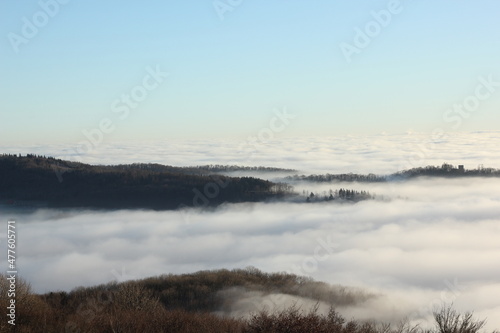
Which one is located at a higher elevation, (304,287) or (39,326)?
(39,326)

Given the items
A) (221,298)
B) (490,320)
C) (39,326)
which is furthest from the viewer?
(490,320)

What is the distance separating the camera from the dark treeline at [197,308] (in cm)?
3528

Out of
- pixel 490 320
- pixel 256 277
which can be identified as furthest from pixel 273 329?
pixel 490 320

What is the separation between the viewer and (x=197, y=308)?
139m

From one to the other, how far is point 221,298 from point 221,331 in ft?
371

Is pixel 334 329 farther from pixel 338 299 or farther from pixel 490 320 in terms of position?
pixel 490 320

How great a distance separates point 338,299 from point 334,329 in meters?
144

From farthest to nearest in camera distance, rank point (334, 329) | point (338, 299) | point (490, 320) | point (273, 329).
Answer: point (490, 320), point (338, 299), point (334, 329), point (273, 329)

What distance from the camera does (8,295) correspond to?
137 ft

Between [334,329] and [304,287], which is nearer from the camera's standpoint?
[334,329]

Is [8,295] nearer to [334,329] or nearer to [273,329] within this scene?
[273,329]

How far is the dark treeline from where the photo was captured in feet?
116

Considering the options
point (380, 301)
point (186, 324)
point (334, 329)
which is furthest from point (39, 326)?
point (380, 301)

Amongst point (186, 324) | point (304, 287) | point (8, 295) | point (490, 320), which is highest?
point (8, 295)
